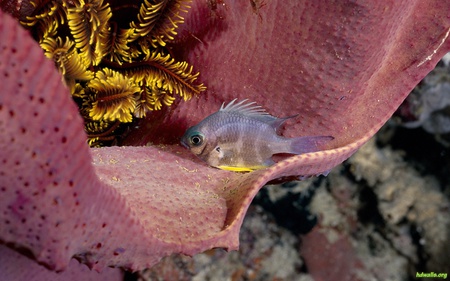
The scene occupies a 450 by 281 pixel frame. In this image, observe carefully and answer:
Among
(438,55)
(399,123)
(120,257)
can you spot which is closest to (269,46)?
(438,55)

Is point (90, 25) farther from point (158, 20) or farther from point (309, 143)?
point (309, 143)

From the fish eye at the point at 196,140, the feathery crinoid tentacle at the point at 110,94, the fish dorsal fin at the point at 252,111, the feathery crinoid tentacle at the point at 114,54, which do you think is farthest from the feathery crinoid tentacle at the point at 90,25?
the fish dorsal fin at the point at 252,111

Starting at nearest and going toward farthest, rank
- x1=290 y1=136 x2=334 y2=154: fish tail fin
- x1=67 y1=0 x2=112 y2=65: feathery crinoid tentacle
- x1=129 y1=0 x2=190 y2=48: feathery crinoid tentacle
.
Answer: x1=67 y1=0 x2=112 y2=65: feathery crinoid tentacle, x1=129 y1=0 x2=190 y2=48: feathery crinoid tentacle, x1=290 y1=136 x2=334 y2=154: fish tail fin

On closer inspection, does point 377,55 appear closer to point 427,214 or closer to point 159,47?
point 159,47

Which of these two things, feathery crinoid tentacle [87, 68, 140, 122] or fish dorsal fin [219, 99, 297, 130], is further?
fish dorsal fin [219, 99, 297, 130]

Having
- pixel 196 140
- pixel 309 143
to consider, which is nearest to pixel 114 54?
pixel 196 140

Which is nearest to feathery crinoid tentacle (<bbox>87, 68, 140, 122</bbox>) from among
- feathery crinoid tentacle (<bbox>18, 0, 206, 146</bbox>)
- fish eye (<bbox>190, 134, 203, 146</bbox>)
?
feathery crinoid tentacle (<bbox>18, 0, 206, 146</bbox>)

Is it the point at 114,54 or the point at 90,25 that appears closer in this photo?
the point at 90,25

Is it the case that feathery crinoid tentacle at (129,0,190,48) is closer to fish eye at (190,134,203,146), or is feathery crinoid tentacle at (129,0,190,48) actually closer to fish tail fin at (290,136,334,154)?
fish eye at (190,134,203,146)
